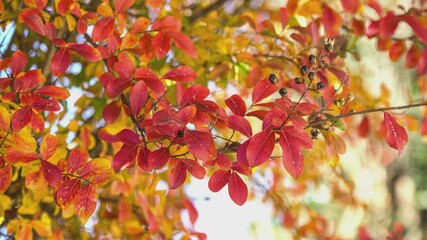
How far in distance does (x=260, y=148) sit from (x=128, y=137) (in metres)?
0.20

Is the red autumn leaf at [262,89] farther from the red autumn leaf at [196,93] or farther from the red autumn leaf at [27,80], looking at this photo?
the red autumn leaf at [27,80]

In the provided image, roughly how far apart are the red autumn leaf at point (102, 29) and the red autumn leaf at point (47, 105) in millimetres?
166

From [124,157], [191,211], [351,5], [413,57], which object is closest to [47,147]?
[124,157]

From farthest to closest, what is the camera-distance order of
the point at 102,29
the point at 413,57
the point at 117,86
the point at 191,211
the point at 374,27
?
the point at 191,211 < the point at 413,57 < the point at 374,27 < the point at 102,29 < the point at 117,86

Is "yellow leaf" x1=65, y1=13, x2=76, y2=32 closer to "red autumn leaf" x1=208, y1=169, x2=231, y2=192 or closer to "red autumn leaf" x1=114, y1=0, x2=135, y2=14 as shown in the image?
"red autumn leaf" x1=114, y1=0, x2=135, y2=14

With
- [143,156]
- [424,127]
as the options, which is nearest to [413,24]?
[143,156]

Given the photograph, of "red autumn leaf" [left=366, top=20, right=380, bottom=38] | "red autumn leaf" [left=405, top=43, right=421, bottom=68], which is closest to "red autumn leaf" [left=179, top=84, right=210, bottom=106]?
"red autumn leaf" [left=366, top=20, right=380, bottom=38]

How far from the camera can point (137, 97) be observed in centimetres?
81

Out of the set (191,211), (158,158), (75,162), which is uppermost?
(158,158)

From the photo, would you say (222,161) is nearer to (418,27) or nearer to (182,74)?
(182,74)

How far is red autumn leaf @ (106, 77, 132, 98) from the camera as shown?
83 centimetres

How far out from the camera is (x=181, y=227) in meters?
1.42

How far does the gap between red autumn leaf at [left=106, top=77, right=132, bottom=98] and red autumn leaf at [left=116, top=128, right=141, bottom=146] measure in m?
0.07

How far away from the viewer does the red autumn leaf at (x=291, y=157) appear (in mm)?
777
